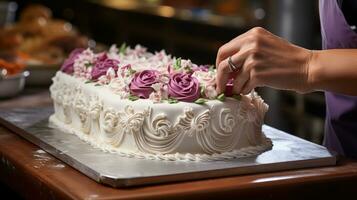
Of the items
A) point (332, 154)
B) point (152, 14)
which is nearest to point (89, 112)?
point (332, 154)

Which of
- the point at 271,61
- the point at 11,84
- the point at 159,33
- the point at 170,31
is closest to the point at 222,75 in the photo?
the point at 271,61

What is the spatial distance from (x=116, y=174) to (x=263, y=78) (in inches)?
18.3

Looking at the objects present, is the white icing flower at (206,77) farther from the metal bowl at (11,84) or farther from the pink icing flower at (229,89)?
the metal bowl at (11,84)

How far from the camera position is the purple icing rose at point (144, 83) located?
2248 millimetres

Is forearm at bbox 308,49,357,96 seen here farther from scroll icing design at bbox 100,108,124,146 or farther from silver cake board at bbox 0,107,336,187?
scroll icing design at bbox 100,108,124,146

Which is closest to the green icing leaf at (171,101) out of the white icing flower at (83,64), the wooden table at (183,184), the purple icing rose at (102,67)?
the wooden table at (183,184)

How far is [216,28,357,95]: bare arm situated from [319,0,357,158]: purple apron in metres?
0.28

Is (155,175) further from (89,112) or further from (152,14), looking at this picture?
(152,14)

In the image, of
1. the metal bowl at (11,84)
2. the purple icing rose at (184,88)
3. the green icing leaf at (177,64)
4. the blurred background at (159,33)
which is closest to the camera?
the purple icing rose at (184,88)

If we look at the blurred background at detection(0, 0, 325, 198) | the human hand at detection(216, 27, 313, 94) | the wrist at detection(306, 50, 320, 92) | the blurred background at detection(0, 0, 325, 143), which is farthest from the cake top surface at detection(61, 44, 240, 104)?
the blurred background at detection(0, 0, 325, 143)

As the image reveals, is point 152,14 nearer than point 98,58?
No

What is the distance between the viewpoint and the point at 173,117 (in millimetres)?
2180

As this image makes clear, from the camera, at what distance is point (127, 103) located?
2.23 m

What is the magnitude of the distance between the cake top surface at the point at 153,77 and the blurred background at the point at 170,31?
845 millimetres
